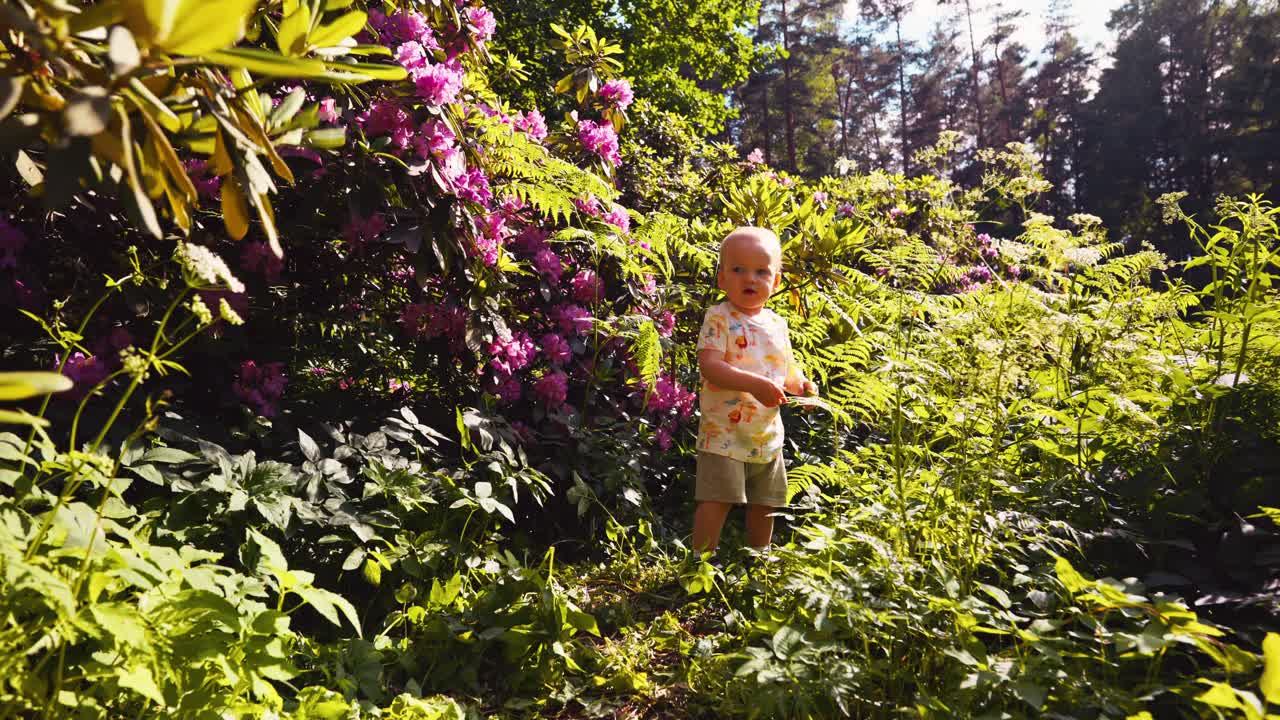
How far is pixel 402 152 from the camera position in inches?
97.0

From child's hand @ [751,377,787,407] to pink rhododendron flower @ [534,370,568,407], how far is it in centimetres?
89

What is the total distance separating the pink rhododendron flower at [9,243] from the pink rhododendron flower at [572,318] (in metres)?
1.82

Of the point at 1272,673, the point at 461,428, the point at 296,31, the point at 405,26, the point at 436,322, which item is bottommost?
the point at 461,428

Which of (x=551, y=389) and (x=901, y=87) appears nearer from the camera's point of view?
(x=551, y=389)

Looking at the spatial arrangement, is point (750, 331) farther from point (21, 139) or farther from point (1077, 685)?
point (21, 139)

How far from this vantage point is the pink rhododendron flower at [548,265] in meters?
3.19

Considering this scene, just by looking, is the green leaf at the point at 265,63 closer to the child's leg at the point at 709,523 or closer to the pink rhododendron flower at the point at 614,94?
the child's leg at the point at 709,523

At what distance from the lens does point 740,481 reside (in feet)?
8.69

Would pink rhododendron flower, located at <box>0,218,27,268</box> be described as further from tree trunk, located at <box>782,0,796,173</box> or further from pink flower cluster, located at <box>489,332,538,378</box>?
tree trunk, located at <box>782,0,796,173</box>

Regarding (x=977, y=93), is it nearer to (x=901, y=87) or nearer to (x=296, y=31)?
(x=901, y=87)

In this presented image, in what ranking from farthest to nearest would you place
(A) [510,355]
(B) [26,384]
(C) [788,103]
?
(C) [788,103] < (A) [510,355] < (B) [26,384]

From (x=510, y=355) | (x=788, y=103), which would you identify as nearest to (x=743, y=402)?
(x=510, y=355)

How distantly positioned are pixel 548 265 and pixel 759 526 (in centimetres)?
Answer: 144

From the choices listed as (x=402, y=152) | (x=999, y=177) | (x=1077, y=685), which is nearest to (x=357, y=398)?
(x=402, y=152)
